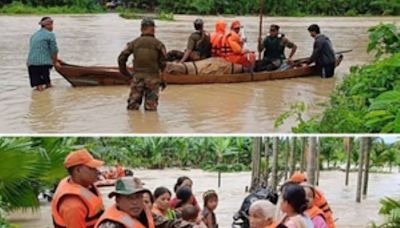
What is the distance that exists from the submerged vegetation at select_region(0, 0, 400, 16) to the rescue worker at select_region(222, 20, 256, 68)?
1.51 meters

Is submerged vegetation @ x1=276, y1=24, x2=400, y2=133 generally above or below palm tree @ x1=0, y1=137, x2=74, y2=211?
above

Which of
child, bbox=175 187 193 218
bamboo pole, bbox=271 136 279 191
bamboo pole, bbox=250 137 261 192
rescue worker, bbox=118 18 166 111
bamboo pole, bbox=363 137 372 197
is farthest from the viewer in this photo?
bamboo pole, bbox=363 137 372 197

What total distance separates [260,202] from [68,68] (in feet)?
11.8

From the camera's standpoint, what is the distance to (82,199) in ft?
10.8

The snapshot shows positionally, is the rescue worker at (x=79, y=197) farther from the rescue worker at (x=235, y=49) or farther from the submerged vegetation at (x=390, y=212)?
the rescue worker at (x=235, y=49)

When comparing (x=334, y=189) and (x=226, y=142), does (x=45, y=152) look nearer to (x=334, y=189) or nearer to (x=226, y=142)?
(x=226, y=142)

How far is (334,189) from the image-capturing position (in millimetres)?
6727

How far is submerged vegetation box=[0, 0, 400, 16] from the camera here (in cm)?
884

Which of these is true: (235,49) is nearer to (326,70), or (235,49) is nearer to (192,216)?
(326,70)

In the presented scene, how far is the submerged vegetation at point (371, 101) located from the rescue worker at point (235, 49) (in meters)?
0.79

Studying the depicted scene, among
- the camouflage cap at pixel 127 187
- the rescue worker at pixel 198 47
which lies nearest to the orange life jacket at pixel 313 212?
the camouflage cap at pixel 127 187

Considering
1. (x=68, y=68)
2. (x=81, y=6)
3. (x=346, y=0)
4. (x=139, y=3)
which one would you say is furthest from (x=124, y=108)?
(x=346, y=0)

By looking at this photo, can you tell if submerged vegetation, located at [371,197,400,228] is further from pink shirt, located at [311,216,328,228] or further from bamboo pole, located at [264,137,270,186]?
pink shirt, located at [311,216,328,228]

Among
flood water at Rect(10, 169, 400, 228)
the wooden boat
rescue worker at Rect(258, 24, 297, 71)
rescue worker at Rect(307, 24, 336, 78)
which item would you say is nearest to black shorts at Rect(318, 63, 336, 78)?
rescue worker at Rect(307, 24, 336, 78)
